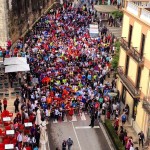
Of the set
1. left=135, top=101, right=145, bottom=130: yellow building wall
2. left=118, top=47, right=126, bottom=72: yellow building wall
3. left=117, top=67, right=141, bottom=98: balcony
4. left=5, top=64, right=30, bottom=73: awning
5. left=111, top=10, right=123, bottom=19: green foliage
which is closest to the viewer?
left=135, top=101, right=145, bottom=130: yellow building wall

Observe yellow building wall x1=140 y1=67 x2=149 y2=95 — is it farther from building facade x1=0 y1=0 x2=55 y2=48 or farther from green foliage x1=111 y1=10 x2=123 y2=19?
green foliage x1=111 y1=10 x2=123 y2=19

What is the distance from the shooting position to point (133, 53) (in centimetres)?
3403

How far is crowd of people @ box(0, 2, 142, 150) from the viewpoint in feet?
109

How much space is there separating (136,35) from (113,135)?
28.9ft

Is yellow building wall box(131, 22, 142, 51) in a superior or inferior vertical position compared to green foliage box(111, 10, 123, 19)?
superior

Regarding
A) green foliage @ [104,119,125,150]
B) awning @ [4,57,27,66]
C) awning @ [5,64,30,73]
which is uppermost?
awning @ [4,57,27,66]

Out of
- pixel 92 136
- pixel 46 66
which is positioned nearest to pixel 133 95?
pixel 92 136

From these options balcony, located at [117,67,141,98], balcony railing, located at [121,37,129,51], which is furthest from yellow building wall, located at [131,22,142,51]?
balcony, located at [117,67,141,98]

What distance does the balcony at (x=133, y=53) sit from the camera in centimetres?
3238

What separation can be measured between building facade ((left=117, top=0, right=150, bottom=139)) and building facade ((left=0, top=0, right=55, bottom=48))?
46.7 ft

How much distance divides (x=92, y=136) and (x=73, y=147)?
255cm

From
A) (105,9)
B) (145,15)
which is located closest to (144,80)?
(145,15)

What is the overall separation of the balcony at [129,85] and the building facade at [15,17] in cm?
1465

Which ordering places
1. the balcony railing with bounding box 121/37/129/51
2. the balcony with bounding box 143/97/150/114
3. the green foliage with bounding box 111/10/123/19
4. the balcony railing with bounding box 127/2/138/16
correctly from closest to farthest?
1. the balcony with bounding box 143/97/150/114
2. the balcony railing with bounding box 127/2/138/16
3. the balcony railing with bounding box 121/37/129/51
4. the green foliage with bounding box 111/10/123/19
